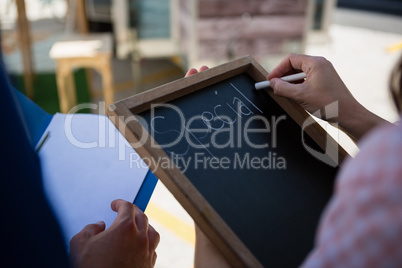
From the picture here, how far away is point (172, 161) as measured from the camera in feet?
2.66

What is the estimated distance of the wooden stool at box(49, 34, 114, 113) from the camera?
2889mm

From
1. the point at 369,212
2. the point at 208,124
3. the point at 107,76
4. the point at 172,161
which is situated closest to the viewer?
the point at 369,212

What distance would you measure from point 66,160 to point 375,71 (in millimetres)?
3755

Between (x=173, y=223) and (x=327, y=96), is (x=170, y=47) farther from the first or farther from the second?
(x=327, y=96)

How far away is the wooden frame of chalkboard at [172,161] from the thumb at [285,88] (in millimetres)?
17

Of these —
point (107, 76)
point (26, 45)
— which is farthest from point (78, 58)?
point (26, 45)

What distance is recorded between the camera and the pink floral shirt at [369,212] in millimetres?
429

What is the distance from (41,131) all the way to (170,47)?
2971 millimetres

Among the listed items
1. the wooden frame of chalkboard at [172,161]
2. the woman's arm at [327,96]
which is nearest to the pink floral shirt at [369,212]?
the wooden frame of chalkboard at [172,161]

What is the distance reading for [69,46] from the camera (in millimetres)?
3023

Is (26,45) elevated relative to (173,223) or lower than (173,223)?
elevated

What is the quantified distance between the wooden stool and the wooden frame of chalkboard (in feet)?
6.65

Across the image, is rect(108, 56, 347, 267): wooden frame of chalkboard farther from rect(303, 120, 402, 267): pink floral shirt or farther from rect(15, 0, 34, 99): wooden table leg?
rect(15, 0, 34, 99): wooden table leg

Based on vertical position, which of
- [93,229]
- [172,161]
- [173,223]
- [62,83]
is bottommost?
[173,223]
